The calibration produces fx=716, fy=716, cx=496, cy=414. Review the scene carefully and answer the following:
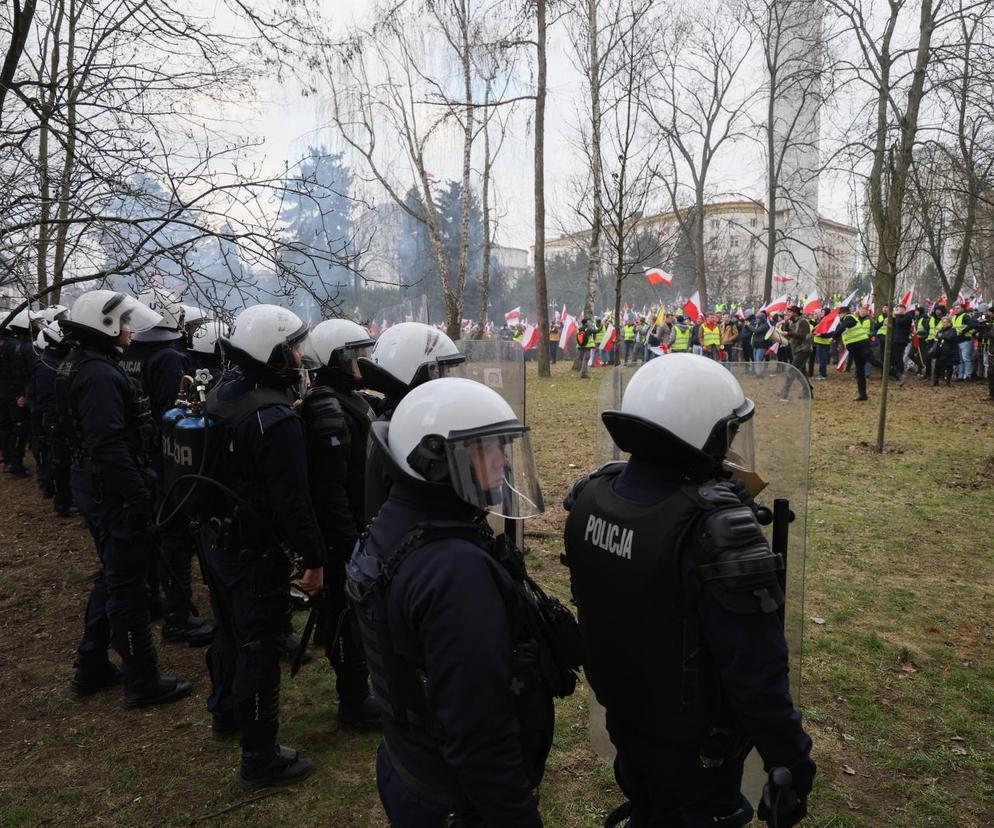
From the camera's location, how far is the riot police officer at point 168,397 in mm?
5098

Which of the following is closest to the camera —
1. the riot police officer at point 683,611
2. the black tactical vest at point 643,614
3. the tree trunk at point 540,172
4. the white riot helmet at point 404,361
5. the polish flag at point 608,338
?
the riot police officer at point 683,611

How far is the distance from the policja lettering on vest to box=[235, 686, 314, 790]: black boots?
6.44ft

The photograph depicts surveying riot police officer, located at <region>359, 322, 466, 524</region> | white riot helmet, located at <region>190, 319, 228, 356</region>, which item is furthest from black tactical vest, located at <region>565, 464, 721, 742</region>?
white riot helmet, located at <region>190, 319, 228, 356</region>

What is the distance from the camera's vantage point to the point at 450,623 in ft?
5.25

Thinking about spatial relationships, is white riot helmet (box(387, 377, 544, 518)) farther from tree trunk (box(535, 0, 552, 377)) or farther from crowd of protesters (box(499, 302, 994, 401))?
tree trunk (box(535, 0, 552, 377))

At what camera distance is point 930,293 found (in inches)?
1852

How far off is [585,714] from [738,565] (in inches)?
102

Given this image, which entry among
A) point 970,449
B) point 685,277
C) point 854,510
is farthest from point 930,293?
point 854,510

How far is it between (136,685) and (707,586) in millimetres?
3666

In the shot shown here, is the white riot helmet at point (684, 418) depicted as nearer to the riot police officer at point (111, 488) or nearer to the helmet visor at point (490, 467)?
the helmet visor at point (490, 467)

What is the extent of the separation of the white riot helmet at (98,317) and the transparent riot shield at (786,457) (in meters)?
3.46

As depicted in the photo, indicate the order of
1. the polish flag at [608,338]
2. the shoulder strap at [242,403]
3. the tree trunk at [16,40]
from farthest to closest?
the polish flag at [608,338], the tree trunk at [16,40], the shoulder strap at [242,403]

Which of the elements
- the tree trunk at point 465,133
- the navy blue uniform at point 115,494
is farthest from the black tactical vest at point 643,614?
the tree trunk at point 465,133

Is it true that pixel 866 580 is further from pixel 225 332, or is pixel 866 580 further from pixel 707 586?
pixel 225 332
